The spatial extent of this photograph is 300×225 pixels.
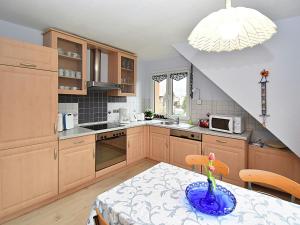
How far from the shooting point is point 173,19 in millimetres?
1925

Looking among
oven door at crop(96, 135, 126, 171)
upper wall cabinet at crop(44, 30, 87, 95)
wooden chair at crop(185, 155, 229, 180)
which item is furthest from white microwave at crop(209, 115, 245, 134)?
upper wall cabinet at crop(44, 30, 87, 95)

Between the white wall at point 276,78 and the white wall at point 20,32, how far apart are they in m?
2.67

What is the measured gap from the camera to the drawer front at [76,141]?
80.6 inches

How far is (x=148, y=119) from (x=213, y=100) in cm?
149

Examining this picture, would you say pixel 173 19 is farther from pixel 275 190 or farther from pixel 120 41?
pixel 275 190

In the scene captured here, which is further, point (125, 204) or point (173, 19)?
point (173, 19)

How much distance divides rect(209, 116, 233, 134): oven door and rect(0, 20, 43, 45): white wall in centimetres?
289

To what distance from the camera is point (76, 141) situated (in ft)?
7.17

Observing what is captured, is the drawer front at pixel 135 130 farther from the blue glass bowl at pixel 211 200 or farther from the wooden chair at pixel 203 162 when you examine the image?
the blue glass bowl at pixel 211 200

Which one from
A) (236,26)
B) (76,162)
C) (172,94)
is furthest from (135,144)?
(236,26)

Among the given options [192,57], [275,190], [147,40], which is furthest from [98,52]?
[275,190]

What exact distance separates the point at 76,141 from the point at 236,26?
215cm

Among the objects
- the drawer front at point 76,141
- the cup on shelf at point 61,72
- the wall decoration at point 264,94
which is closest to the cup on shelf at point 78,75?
the cup on shelf at point 61,72

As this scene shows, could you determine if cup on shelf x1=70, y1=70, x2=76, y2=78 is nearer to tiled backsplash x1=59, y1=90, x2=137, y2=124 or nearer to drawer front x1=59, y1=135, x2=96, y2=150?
tiled backsplash x1=59, y1=90, x2=137, y2=124
